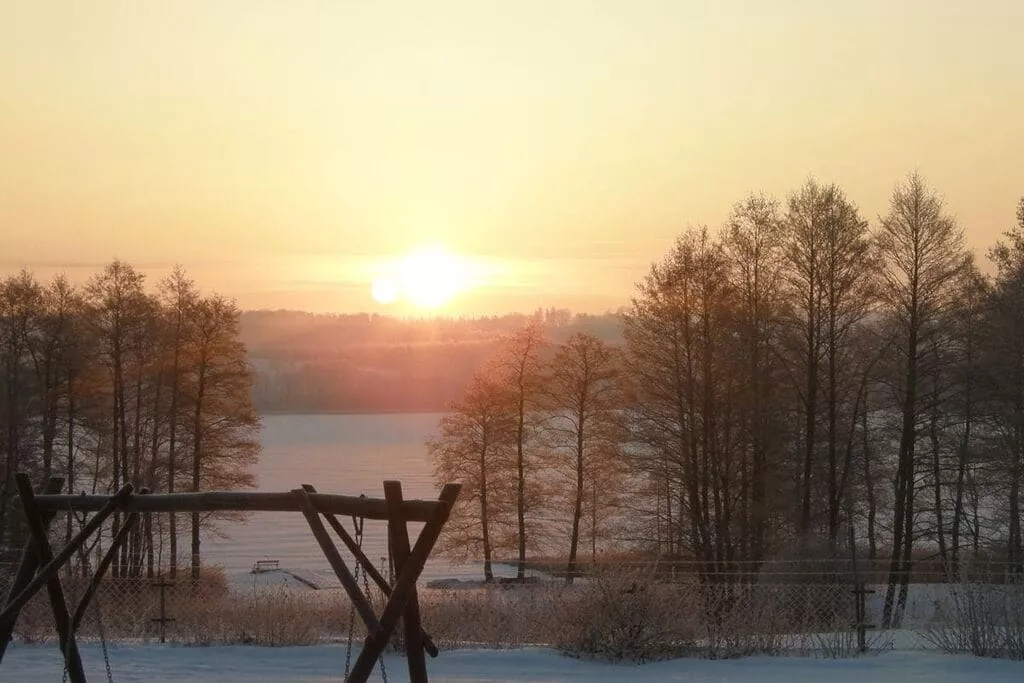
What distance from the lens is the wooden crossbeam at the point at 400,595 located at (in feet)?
27.0

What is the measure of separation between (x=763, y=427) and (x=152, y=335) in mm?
20720

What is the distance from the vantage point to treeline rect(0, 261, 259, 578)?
117 ft

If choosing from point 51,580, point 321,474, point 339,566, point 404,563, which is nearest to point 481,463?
point 321,474

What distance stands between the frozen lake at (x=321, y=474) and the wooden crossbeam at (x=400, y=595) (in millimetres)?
8880

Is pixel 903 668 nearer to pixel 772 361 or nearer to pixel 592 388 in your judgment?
pixel 772 361

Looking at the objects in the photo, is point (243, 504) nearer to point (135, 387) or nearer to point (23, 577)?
point (23, 577)

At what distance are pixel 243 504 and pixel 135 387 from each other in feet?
102

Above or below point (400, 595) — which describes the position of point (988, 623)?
below

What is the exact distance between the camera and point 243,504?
30.2ft

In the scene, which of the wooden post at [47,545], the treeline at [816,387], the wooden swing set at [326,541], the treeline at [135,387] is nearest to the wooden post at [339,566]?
the wooden swing set at [326,541]

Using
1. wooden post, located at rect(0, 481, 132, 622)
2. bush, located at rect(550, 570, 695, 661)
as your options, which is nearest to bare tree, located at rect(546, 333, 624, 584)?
bush, located at rect(550, 570, 695, 661)

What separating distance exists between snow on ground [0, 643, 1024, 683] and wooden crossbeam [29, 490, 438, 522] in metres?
2.85

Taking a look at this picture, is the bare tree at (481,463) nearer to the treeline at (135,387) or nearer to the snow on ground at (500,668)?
the treeline at (135,387)

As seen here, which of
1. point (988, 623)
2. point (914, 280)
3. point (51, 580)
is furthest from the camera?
point (914, 280)
